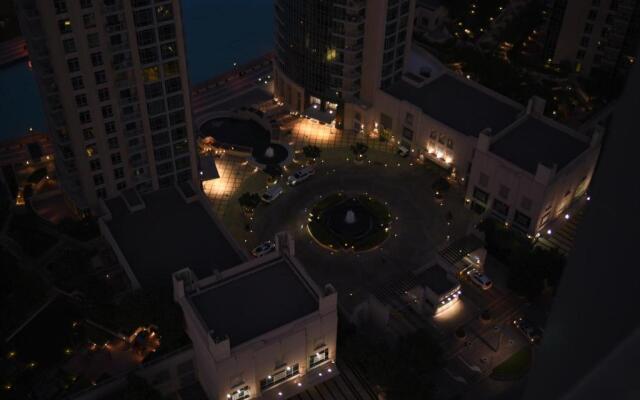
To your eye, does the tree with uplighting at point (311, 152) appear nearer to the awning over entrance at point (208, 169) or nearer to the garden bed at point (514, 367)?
the awning over entrance at point (208, 169)

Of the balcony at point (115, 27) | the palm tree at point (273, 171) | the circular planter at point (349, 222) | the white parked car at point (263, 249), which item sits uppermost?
the balcony at point (115, 27)

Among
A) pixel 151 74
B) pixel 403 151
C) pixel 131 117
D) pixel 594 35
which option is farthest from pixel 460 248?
pixel 594 35

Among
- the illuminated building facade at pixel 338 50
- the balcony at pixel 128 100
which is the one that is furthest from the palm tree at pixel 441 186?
the balcony at pixel 128 100

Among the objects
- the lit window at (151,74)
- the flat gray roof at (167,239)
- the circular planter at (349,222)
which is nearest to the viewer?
the flat gray roof at (167,239)

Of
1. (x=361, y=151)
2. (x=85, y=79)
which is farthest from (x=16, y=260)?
(x=361, y=151)

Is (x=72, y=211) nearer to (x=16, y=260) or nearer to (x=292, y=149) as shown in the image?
(x=16, y=260)

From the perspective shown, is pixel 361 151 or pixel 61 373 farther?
pixel 361 151


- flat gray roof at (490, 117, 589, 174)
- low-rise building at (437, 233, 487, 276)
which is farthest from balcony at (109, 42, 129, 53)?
flat gray roof at (490, 117, 589, 174)

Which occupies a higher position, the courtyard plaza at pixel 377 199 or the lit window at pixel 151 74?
the lit window at pixel 151 74
